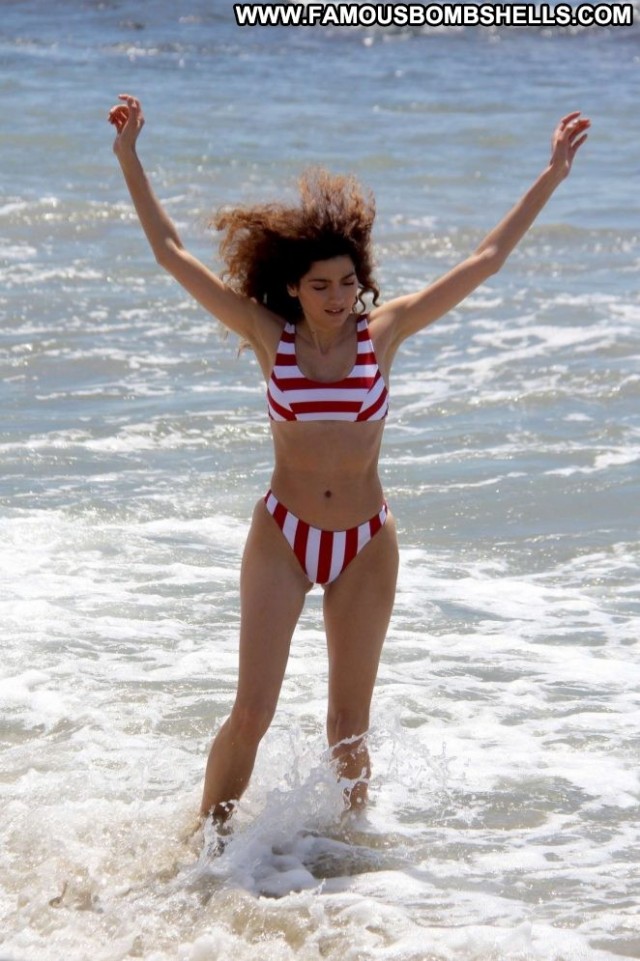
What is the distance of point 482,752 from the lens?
5.98 metres

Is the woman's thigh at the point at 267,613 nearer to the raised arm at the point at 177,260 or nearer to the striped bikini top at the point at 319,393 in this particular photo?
the striped bikini top at the point at 319,393

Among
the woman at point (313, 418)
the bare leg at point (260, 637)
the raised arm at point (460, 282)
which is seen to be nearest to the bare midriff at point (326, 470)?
the woman at point (313, 418)

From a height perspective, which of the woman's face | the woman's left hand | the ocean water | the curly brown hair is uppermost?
the woman's left hand

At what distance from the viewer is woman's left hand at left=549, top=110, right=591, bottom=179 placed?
5172 millimetres

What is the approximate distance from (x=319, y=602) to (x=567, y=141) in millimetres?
2988

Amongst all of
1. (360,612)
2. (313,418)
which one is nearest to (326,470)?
(313,418)

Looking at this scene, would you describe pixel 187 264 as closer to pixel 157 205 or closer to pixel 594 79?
pixel 157 205

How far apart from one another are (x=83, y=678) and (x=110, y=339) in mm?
5332

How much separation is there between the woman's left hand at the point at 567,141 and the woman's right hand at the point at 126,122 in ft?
4.36

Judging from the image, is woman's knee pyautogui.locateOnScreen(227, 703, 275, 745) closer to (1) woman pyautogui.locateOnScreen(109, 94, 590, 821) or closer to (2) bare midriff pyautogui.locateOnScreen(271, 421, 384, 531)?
(1) woman pyautogui.locateOnScreen(109, 94, 590, 821)

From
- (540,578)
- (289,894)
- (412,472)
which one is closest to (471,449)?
(412,472)

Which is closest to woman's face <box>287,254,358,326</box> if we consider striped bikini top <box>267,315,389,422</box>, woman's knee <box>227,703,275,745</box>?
striped bikini top <box>267,315,389,422</box>

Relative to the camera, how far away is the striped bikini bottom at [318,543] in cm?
486

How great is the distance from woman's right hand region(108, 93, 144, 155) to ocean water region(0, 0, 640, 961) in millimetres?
2034
